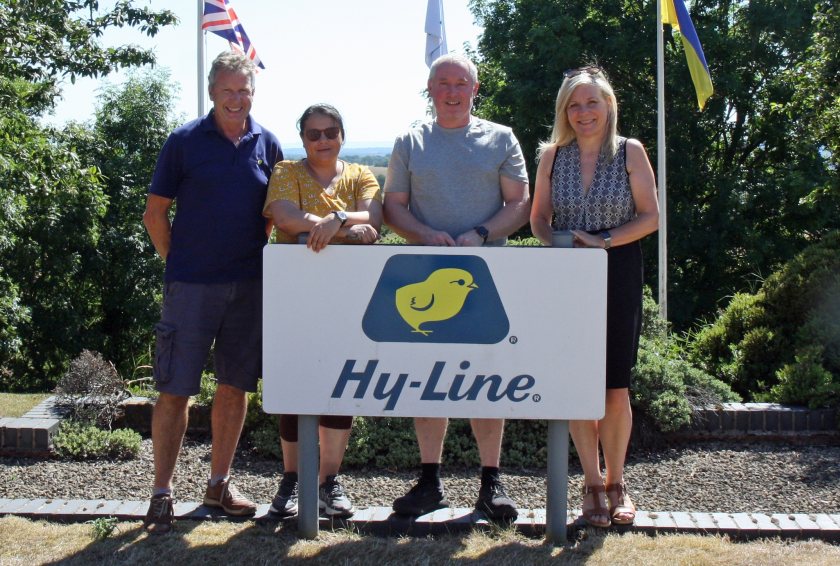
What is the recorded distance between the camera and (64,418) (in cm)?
534

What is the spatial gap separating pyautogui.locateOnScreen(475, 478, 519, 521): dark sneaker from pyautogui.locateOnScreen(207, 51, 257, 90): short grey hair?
1990 millimetres

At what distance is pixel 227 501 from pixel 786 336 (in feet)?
13.7

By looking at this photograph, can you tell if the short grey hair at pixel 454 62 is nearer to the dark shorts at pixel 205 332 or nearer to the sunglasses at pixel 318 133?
the sunglasses at pixel 318 133

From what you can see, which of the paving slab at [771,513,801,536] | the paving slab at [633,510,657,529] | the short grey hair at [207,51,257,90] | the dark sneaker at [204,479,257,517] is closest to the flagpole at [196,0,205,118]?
the short grey hair at [207,51,257,90]

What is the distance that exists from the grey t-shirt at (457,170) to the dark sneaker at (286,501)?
1.30m

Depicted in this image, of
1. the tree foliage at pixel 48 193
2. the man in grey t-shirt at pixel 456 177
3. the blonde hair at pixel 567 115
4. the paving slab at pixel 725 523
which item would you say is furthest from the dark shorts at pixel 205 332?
the tree foliage at pixel 48 193

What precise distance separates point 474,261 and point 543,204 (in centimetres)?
55

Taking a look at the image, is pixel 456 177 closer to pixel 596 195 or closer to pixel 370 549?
pixel 596 195

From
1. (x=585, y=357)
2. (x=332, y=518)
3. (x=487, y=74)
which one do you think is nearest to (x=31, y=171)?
(x=332, y=518)

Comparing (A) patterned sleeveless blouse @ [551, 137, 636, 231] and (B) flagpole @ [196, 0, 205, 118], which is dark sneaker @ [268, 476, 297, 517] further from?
(B) flagpole @ [196, 0, 205, 118]

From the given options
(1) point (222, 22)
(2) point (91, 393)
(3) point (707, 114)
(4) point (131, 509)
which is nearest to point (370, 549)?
(4) point (131, 509)

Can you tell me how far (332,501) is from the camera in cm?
402

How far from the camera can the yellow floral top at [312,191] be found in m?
3.78

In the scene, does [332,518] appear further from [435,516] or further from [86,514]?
[86,514]
